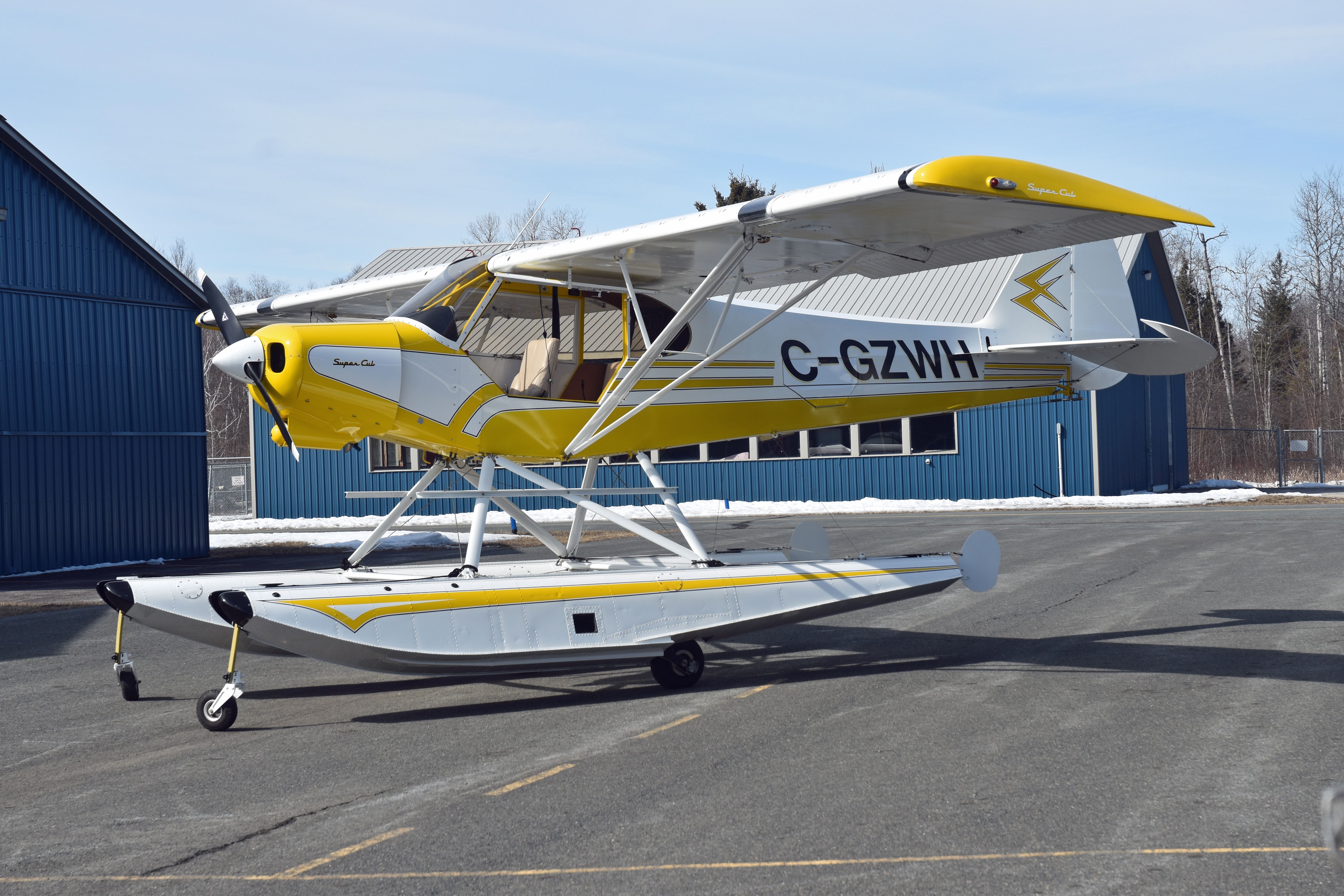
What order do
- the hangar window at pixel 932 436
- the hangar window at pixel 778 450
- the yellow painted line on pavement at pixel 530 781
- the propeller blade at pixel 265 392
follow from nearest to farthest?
Result: the yellow painted line on pavement at pixel 530 781 < the propeller blade at pixel 265 392 < the hangar window at pixel 932 436 < the hangar window at pixel 778 450

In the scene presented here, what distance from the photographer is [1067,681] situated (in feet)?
24.3

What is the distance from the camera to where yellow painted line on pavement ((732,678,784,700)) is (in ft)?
24.2

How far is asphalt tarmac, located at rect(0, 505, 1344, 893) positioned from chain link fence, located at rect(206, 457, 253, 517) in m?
26.5

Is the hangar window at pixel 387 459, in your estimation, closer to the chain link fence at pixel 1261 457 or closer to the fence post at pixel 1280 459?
the fence post at pixel 1280 459

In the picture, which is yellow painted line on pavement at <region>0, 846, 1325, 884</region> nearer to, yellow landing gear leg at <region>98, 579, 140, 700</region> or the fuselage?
yellow landing gear leg at <region>98, 579, 140, 700</region>

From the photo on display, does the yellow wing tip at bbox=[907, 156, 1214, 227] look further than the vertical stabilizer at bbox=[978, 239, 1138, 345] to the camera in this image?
No

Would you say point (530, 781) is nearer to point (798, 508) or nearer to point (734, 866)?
point (734, 866)

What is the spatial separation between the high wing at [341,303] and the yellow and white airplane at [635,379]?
0.04 meters

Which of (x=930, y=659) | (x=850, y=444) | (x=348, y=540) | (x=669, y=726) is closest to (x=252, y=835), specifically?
(x=669, y=726)

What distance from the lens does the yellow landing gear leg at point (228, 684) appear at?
6512mm

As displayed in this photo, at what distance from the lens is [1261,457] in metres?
44.2

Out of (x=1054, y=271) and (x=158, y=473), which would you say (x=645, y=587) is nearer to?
(x=1054, y=271)

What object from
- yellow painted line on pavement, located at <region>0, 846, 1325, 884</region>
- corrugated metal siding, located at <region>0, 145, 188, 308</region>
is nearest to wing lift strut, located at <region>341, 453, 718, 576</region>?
yellow painted line on pavement, located at <region>0, 846, 1325, 884</region>

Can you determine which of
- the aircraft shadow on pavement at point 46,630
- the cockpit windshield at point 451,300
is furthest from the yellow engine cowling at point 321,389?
the aircraft shadow on pavement at point 46,630
